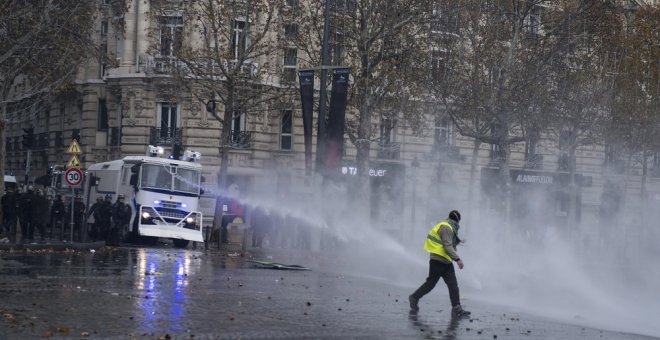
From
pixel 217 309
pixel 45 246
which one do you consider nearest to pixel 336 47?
pixel 45 246

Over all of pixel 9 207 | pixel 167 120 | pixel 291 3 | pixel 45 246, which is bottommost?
pixel 45 246

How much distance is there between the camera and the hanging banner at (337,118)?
33.0 meters

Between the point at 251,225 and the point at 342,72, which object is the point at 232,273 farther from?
the point at 251,225

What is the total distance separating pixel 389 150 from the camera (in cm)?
5572

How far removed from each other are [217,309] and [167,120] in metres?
36.8

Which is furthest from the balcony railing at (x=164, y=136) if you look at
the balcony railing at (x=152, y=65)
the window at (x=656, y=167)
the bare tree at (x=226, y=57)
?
the window at (x=656, y=167)

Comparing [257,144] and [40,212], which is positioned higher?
[257,144]

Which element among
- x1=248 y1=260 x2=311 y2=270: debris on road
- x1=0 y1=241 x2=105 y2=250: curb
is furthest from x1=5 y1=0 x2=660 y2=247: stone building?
x1=248 y1=260 x2=311 y2=270: debris on road

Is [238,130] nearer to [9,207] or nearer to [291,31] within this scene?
[291,31]

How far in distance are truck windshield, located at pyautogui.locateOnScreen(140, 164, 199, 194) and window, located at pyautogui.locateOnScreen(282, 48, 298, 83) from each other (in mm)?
8088

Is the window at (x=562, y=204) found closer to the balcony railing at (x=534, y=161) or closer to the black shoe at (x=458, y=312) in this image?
the balcony railing at (x=534, y=161)

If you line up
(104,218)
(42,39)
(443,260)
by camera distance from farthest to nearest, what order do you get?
(104,218) < (42,39) < (443,260)

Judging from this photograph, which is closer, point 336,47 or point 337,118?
point 337,118

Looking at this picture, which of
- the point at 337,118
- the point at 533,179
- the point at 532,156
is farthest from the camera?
the point at 532,156
